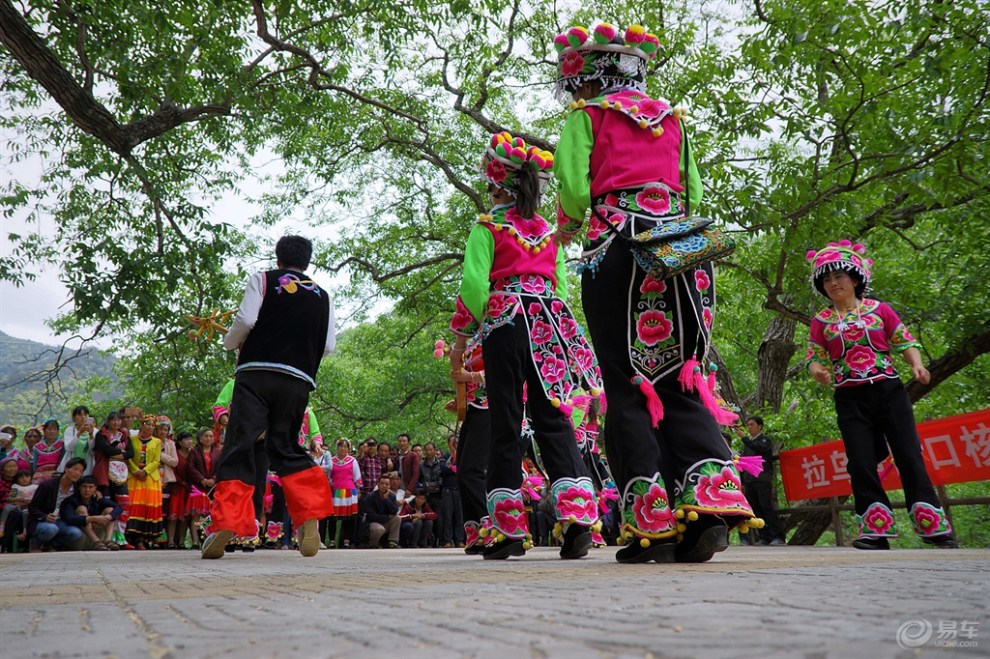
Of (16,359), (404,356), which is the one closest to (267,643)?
(16,359)

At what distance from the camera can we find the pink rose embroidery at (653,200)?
399 centimetres

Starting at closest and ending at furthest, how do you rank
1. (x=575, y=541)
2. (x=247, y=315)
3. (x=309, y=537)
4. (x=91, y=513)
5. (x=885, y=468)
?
(x=575, y=541) → (x=247, y=315) → (x=309, y=537) → (x=885, y=468) → (x=91, y=513)

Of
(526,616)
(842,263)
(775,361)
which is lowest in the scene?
(526,616)

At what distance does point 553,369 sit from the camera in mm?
5254

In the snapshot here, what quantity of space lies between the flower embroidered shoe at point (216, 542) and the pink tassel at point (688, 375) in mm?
3098

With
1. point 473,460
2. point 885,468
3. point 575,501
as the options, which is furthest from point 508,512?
point 885,468

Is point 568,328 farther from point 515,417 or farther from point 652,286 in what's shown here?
point 652,286

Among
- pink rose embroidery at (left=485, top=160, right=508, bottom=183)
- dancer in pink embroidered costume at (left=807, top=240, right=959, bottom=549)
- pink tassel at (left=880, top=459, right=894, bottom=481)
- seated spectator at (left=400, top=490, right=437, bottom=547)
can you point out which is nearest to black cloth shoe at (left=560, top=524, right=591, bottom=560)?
pink rose embroidery at (left=485, top=160, right=508, bottom=183)

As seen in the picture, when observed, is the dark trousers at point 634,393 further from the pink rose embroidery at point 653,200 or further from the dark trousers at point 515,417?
the dark trousers at point 515,417

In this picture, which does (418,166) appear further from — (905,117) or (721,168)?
(905,117)

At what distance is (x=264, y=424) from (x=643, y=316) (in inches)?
112

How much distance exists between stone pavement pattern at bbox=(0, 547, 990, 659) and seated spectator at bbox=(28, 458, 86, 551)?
29.0 feet

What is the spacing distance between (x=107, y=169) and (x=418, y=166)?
24.5 feet

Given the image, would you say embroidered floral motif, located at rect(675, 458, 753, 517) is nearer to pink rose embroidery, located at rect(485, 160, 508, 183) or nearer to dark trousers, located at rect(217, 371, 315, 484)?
pink rose embroidery, located at rect(485, 160, 508, 183)
